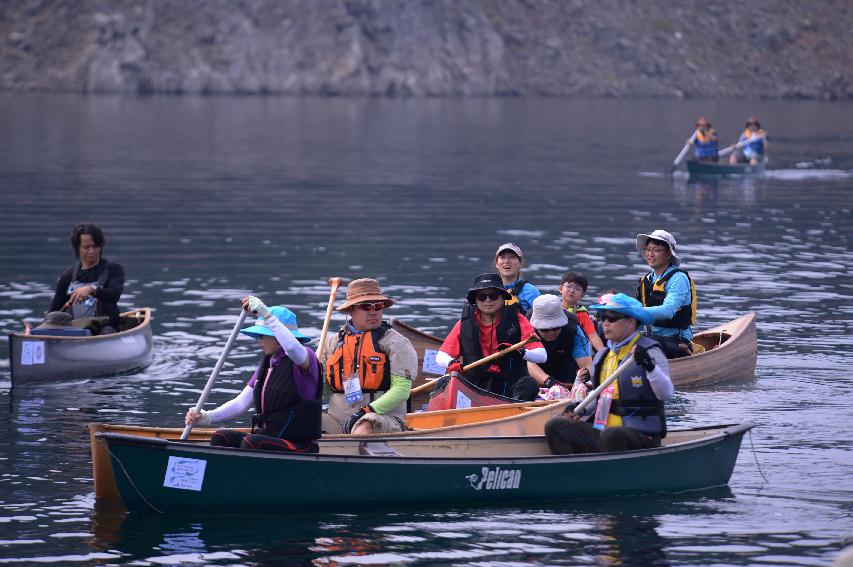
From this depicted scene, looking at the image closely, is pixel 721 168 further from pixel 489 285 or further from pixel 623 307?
pixel 623 307

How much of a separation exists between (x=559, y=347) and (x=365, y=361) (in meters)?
3.44

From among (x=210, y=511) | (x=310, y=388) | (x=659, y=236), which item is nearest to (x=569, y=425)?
(x=310, y=388)

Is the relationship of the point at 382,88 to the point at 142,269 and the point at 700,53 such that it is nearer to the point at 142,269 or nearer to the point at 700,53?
the point at 700,53

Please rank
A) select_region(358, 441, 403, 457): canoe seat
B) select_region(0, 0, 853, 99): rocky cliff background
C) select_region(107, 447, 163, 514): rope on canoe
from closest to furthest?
select_region(107, 447, 163, 514): rope on canoe
select_region(358, 441, 403, 457): canoe seat
select_region(0, 0, 853, 99): rocky cliff background

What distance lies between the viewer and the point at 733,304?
25297 mm

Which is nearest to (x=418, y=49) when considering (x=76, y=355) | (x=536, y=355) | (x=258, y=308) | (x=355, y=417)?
(x=76, y=355)

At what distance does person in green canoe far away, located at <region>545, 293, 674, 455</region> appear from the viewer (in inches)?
506

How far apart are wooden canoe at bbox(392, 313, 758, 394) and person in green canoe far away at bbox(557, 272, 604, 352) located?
6.17ft

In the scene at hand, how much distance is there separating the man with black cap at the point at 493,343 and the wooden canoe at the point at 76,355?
556 cm

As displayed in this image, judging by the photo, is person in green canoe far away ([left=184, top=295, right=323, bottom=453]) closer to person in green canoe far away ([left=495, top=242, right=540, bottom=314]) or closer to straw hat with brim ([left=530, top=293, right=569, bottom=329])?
straw hat with brim ([left=530, top=293, right=569, bottom=329])

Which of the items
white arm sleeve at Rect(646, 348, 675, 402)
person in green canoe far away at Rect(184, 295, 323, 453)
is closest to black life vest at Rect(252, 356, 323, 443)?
person in green canoe far away at Rect(184, 295, 323, 453)

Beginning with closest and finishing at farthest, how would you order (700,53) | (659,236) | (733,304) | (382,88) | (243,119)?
(659,236) < (733,304) < (243,119) < (382,88) < (700,53)

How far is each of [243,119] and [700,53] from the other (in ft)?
211

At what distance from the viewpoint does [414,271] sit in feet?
93.9
